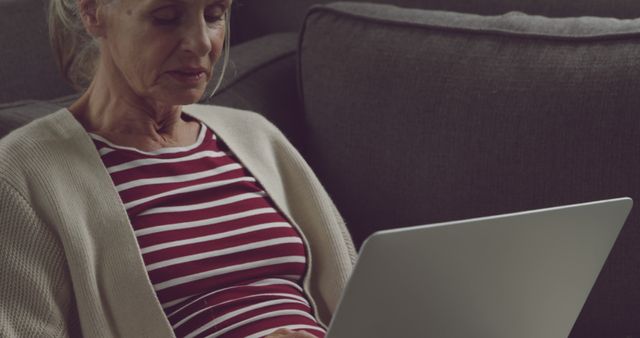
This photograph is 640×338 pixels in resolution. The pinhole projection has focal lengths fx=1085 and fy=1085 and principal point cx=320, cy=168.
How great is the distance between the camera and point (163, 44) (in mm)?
1317

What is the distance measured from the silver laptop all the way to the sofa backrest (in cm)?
76

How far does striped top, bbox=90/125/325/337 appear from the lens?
133 cm

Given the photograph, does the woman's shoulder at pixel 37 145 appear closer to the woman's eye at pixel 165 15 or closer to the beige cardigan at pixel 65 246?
the beige cardigan at pixel 65 246

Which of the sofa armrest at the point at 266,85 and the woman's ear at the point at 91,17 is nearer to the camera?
the woman's ear at the point at 91,17

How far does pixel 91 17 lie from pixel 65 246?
29cm

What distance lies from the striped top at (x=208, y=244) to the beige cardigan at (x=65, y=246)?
0.03 metres

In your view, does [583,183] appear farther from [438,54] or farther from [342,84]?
[342,84]

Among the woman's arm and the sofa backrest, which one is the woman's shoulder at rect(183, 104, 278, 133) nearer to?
the sofa backrest

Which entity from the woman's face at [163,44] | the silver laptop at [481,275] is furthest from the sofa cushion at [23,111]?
the silver laptop at [481,275]

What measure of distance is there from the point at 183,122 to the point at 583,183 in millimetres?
568

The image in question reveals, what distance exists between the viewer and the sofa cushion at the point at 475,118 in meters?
1.53

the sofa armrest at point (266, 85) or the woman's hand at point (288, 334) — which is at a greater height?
the sofa armrest at point (266, 85)

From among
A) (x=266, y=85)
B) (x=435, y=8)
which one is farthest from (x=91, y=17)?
(x=435, y=8)

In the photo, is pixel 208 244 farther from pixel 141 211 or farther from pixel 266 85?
pixel 266 85
